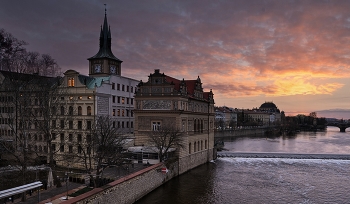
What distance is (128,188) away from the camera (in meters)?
27.9

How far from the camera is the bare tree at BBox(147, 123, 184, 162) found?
38312mm

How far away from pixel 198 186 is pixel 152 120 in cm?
1171

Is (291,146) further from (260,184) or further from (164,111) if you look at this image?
(164,111)

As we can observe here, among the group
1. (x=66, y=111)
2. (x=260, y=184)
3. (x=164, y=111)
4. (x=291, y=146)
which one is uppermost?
(x=66, y=111)

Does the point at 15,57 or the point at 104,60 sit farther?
the point at 104,60

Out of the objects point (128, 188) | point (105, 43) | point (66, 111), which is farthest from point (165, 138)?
point (105, 43)

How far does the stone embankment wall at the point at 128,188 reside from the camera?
908 inches

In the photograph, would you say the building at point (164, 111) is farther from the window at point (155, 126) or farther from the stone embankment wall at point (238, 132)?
the stone embankment wall at point (238, 132)

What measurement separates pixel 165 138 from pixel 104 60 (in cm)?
2433

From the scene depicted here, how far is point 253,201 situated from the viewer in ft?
99.4

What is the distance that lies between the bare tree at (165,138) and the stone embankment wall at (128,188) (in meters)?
2.38

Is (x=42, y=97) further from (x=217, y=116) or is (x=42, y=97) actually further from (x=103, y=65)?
(x=217, y=116)

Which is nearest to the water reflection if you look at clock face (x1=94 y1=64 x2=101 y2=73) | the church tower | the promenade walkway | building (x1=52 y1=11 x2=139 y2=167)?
the church tower

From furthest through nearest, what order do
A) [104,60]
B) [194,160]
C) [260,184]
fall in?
[104,60] → [194,160] → [260,184]
